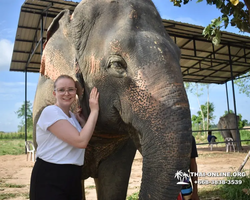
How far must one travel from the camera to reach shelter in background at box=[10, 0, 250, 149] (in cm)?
923

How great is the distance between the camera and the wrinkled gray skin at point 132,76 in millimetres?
1656

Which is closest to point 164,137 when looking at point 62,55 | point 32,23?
point 62,55

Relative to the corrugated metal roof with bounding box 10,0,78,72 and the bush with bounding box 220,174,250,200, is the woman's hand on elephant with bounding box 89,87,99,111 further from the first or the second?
the corrugated metal roof with bounding box 10,0,78,72

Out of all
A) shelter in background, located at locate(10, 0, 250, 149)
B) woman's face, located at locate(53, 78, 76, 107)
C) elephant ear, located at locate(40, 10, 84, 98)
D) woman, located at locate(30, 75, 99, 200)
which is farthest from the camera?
shelter in background, located at locate(10, 0, 250, 149)

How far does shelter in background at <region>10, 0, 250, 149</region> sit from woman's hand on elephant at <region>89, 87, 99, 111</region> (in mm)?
6426

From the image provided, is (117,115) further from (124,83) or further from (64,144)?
(64,144)

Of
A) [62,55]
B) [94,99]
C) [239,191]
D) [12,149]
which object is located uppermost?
[62,55]

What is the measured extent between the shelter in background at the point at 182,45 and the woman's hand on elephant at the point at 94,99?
6.43 meters

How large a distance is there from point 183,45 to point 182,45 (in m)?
0.05

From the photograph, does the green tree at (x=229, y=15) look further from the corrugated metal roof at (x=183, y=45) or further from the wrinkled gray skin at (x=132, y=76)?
the corrugated metal roof at (x=183, y=45)

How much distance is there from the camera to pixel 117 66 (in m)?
1.89

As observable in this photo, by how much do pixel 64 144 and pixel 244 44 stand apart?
13894mm

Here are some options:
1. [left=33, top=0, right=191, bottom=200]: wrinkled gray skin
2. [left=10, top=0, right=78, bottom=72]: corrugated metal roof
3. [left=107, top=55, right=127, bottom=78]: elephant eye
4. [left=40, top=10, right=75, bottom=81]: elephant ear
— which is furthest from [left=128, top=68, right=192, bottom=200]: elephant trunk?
[left=10, top=0, right=78, bottom=72]: corrugated metal roof

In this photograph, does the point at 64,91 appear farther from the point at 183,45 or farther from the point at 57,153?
the point at 183,45
